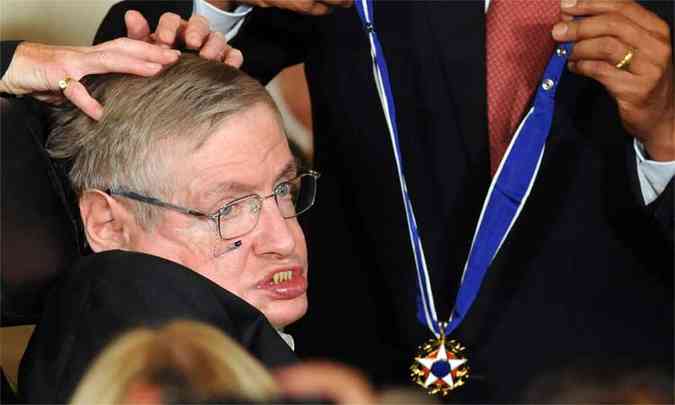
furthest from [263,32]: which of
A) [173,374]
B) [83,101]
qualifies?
[173,374]

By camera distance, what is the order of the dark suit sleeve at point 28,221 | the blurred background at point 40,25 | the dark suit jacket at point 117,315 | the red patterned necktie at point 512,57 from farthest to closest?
the blurred background at point 40,25 < the red patterned necktie at point 512,57 < the dark suit sleeve at point 28,221 < the dark suit jacket at point 117,315

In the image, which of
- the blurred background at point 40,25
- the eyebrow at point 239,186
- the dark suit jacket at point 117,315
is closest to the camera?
the dark suit jacket at point 117,315

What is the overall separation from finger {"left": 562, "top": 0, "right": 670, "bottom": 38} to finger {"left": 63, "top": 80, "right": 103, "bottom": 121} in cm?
77

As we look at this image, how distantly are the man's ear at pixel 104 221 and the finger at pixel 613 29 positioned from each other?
780 millimetres

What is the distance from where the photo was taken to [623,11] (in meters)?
1.76

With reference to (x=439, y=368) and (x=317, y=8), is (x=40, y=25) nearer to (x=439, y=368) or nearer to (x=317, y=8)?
(x=317, y=8)

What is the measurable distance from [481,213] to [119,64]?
0.71 m

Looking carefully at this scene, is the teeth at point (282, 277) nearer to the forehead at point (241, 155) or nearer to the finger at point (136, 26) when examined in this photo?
the forehead at point (241, 155)

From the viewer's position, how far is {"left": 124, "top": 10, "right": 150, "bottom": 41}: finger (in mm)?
1929

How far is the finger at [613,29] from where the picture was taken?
174 cm

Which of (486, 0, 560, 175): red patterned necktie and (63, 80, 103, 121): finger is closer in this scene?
(63, 80, 103, 121): finger

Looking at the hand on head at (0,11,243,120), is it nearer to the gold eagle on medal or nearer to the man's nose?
the man's nose

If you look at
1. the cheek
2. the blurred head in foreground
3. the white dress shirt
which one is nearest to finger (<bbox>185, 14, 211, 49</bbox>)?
the white dress shirt

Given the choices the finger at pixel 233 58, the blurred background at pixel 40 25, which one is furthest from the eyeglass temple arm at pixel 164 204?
the blurred background at pixel 40 25
